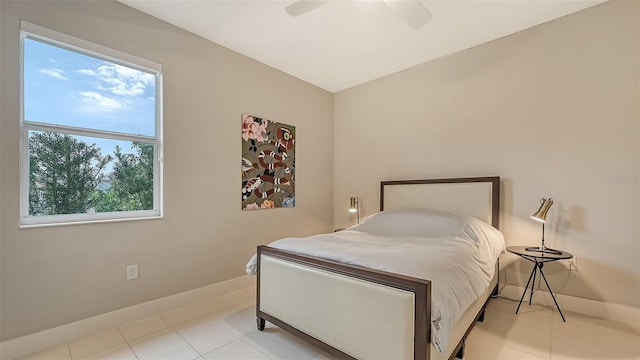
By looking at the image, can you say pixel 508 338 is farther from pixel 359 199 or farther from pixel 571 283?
pixel 359 199

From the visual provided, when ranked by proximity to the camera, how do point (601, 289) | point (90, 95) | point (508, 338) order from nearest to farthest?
point (508, 338), point (90, 95), point (601, 289)

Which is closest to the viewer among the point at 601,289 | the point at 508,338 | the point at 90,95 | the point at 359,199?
the point at 508,338

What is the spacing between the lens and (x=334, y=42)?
2.94 meters

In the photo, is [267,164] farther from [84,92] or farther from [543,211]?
[543,211]

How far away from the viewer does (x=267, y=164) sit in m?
3.45

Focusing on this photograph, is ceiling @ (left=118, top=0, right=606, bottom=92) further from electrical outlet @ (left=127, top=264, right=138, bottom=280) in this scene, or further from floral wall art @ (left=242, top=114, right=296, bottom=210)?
electrical outlet @ (left=127, top=264, right=138, bottom=280)

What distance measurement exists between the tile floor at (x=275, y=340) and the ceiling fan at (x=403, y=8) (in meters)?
2.37

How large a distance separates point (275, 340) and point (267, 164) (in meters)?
2.00

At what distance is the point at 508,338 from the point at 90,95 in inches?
148

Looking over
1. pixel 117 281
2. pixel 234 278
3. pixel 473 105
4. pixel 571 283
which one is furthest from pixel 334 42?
pixel 571 283

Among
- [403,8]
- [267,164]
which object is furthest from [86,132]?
[403,8]

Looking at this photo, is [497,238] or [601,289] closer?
[601,289]

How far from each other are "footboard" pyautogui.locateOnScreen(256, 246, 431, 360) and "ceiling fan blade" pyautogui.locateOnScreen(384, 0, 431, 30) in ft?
5.79

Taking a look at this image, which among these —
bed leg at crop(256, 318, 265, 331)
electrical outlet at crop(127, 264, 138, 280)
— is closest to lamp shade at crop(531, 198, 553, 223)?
bed leg at crop(256, 318, 265, 331)
